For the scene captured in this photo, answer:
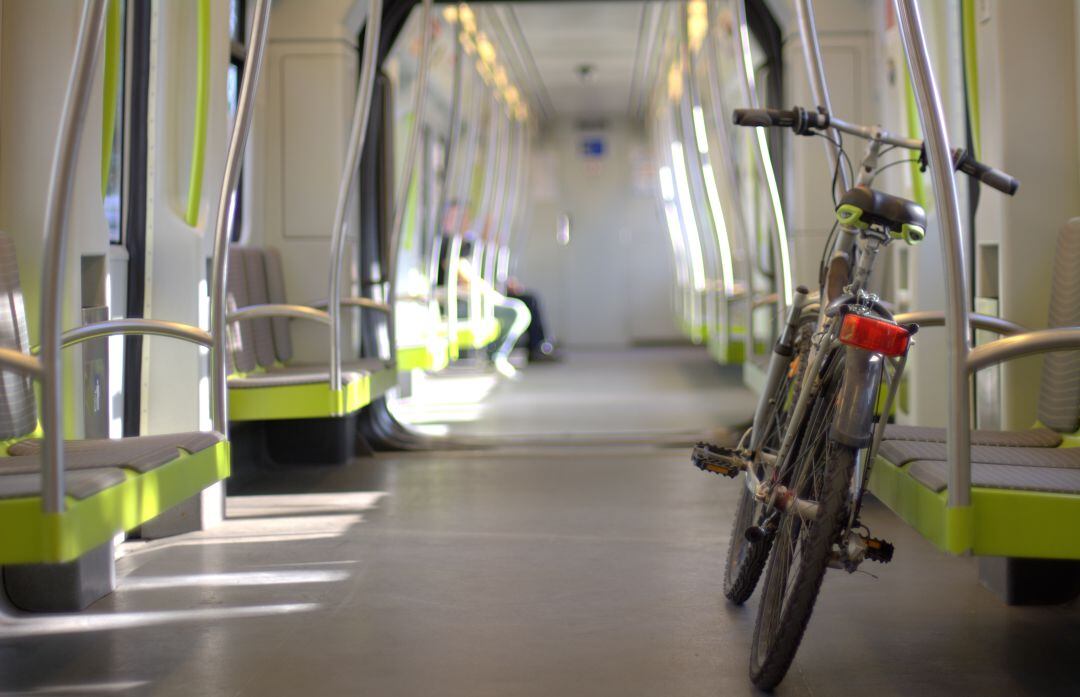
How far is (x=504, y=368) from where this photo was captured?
12.2 meters

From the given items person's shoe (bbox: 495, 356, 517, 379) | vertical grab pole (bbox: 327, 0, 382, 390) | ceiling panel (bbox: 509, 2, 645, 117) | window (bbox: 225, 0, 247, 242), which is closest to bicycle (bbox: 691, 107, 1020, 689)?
vertical grab pole (bbox: 327, 0, 382, 390)

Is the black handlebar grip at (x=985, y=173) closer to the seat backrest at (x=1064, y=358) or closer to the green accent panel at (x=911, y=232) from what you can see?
the green accent panel at (x=911, y=232)

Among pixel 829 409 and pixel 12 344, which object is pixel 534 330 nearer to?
pixel 12 344

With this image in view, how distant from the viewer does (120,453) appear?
2.76 meters

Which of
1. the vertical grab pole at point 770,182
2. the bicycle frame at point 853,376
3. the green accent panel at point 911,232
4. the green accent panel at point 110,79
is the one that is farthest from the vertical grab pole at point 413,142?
the green accent panel at point 911,232

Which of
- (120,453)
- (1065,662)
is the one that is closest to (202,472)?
(120,453)

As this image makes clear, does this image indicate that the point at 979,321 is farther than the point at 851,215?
Yes

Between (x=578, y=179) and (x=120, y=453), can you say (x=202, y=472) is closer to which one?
(x=120, y=453)

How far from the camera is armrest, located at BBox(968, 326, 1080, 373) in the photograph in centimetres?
211

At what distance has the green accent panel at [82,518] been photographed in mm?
2164

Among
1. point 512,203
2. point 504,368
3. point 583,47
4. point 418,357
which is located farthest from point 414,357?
point 583,47

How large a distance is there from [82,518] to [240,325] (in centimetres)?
303

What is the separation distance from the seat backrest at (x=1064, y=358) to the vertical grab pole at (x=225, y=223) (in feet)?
6.90

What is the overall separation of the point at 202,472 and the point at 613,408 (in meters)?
6.00
